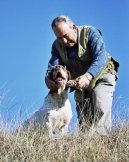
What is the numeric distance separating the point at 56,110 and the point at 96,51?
0.99 m

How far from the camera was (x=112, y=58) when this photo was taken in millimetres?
7582

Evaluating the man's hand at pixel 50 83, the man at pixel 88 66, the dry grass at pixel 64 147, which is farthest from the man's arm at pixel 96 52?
the dry grass at pixel 64 147

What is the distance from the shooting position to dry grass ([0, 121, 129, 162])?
5754 mm

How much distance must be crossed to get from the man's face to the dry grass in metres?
1.37

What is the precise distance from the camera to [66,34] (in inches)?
283

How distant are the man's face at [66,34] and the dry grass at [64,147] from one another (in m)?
1.37

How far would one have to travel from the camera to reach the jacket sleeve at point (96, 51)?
7.04 metres

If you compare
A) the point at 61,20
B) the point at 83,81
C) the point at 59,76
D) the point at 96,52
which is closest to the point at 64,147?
the point at 83,81

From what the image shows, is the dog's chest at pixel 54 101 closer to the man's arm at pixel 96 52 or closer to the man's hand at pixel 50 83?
the man's hand at pixel 50 83

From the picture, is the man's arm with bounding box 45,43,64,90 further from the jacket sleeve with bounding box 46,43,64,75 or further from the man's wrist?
the man's wrist

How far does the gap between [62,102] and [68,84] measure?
398mm

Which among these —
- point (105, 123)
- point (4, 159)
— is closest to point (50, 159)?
point (4, 159)

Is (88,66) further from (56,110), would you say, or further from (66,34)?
(56,110)

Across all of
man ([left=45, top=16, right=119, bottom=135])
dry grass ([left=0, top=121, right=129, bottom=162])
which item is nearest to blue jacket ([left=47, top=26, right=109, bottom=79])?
man ([left=45, top=16, right=119, bottom=135])
